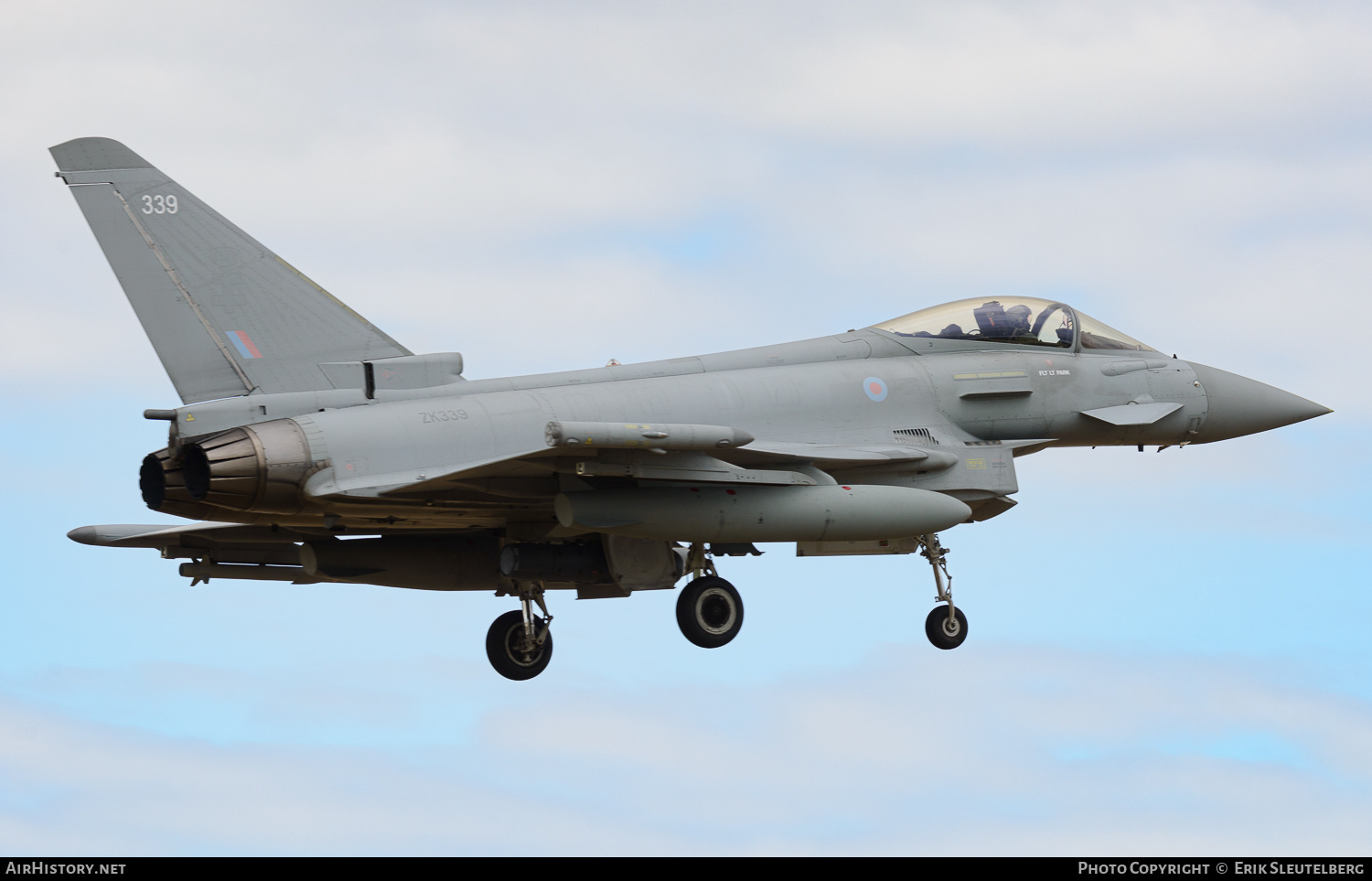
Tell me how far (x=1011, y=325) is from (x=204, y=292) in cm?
847

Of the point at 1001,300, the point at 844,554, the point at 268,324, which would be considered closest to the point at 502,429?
the point at 268,324

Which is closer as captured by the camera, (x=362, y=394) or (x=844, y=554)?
(x=362, y=394)

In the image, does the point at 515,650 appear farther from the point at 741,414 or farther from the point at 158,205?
the point at 158,205

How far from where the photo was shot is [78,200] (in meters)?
15.5

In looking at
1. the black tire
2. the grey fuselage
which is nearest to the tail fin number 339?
the grey fuselage

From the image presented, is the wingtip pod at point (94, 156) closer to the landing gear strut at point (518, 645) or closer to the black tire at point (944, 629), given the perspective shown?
the landing gear strut at point (518, 645)

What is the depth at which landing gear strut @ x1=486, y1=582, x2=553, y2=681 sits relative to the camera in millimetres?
18266

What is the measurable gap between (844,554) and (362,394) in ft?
17.7

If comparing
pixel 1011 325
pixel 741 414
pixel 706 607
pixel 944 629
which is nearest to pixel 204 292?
pixel 741 414

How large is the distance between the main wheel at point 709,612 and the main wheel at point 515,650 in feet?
6.63

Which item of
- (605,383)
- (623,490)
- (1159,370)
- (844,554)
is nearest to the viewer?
(623,490)

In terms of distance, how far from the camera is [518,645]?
60.1 ft

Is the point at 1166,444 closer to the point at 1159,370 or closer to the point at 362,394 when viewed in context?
the point at 1159,370

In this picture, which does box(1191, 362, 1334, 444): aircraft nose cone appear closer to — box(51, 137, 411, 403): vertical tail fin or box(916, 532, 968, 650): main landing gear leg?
box(916, 532, 968, 650): main landing gear leg
